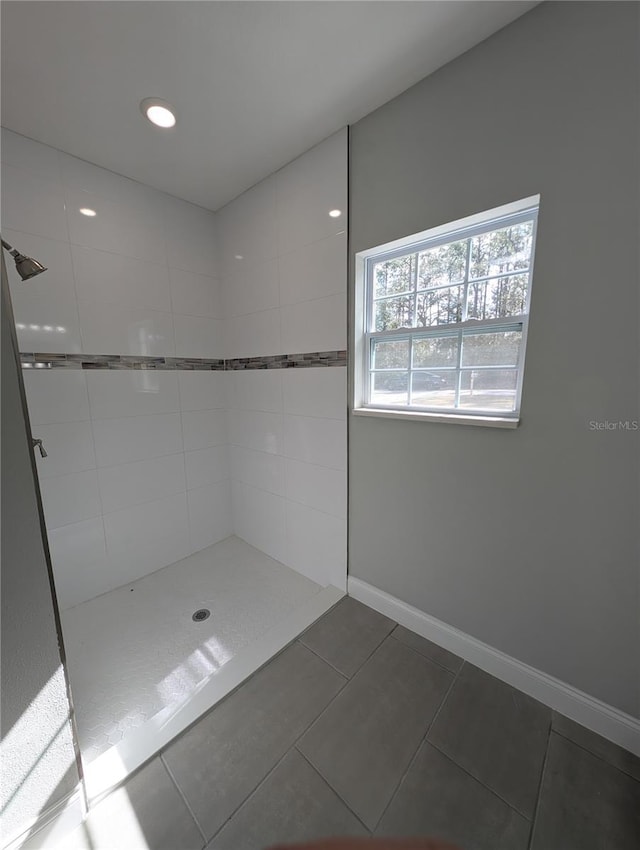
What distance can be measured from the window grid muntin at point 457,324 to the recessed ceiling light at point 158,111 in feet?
3.80

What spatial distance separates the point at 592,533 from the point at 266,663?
4.93 feet

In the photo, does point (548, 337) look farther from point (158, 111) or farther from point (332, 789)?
point (158, 111)

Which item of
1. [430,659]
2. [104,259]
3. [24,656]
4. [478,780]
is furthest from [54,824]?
[104,259]

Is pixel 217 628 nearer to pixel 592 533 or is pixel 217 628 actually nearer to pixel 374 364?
pixel 374 364

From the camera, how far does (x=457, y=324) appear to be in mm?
1492

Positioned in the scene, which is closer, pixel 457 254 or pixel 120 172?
pixel 457 254

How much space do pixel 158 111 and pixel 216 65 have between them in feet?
1.27

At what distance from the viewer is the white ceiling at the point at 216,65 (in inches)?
44.8

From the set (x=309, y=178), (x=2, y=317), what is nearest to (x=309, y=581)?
(x=2, y=317)

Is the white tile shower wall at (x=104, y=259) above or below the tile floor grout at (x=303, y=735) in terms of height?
above

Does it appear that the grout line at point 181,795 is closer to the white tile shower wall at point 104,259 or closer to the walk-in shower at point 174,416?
the walk-in shower at point 174,416

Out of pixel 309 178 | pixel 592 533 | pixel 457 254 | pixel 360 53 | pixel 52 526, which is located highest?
pixel 360 53

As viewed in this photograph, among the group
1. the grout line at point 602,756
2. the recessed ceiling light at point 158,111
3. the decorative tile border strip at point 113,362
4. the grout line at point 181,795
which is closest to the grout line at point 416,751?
the grout line at point 602,756

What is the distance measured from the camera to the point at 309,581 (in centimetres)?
223
